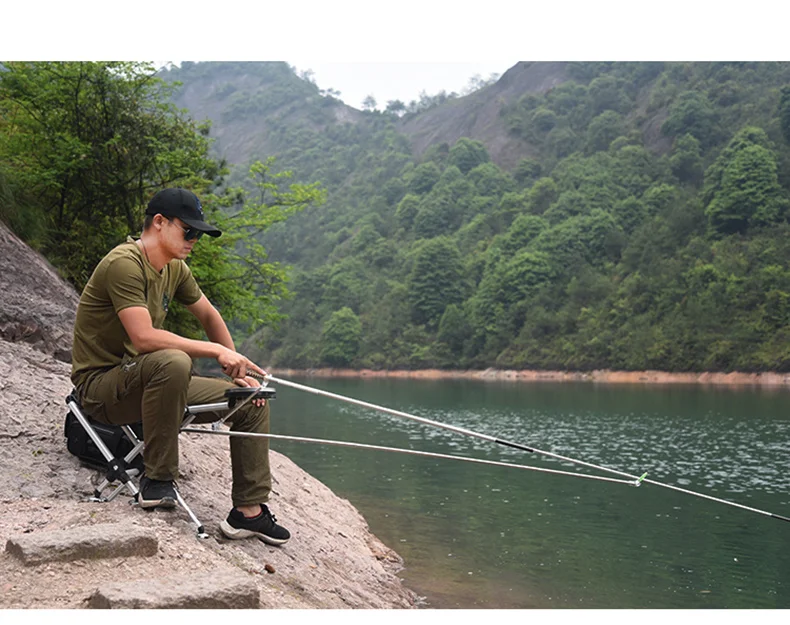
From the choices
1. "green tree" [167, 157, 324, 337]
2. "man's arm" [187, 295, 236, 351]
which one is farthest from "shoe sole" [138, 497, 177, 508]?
"green tree" [167, 157, 324, 337]

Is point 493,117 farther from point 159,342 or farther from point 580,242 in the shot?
point 159,342

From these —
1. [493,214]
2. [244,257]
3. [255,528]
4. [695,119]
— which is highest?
[695,119]

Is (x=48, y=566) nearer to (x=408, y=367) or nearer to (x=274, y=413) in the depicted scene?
(x=274, y=413)

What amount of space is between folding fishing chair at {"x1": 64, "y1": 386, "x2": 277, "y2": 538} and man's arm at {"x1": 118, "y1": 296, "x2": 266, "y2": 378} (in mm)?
163

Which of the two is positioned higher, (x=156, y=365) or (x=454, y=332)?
A: (x=156, y=365)

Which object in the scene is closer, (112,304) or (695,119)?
(112,304)

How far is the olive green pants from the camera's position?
5254mm

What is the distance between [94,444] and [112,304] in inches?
42.0

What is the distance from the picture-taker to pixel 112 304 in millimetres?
5543

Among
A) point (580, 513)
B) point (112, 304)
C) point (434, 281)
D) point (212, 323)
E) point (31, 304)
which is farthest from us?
point (434, 281)

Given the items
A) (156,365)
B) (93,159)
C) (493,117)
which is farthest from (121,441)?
(493,117)

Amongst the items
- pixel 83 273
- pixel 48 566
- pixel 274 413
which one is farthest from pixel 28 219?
pixel 274 413

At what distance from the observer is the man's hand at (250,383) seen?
18.1 feet

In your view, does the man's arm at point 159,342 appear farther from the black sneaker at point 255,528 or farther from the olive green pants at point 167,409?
the black sneaker at point 255,528
